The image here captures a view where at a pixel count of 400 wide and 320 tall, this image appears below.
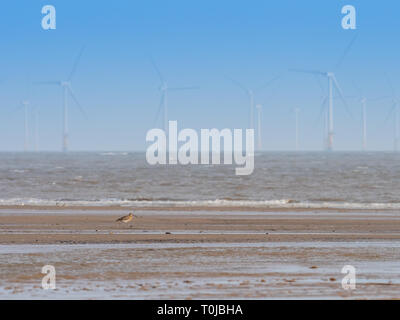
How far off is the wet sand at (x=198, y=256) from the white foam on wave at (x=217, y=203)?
27.9 feet

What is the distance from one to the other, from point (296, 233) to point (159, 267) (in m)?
9.76

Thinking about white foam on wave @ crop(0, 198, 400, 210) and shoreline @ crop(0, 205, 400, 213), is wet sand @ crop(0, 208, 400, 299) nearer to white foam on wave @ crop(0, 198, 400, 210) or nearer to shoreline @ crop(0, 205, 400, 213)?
shoreline @ crop(0, 205, 400, 213)

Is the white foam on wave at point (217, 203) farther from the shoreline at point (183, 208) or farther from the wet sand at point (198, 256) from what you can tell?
the wet sand at point (198, 256)

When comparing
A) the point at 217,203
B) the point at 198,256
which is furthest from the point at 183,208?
the point at 198,256

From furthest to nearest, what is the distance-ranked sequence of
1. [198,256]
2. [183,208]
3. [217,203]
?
1. [217,203]
2. [183,208]
3. [198,256]

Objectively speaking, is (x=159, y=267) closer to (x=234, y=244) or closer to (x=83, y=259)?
(x=83, y=259)

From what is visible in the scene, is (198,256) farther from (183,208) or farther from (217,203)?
(217,203)

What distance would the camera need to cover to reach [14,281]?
14.9 meters

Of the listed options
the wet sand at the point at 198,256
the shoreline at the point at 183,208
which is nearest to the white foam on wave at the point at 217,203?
the shoreline at the point at 183,208

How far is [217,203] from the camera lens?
43281 mm

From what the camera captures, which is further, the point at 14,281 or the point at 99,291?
the point at 14,281

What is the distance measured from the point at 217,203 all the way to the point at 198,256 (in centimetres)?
2448
